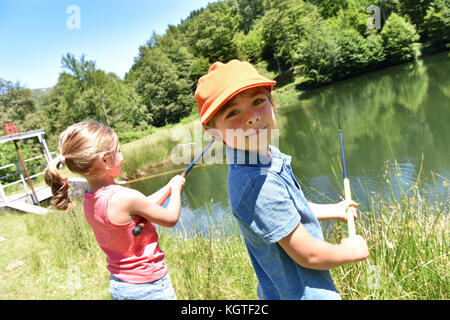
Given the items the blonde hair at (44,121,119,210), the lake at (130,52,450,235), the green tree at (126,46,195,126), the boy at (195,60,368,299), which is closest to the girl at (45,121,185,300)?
the blonde hair at (44,121,119,210)

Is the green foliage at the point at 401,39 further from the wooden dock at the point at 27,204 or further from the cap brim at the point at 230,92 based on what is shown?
the cap brim at the point at 230,92

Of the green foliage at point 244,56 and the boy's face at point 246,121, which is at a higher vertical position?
the green foliage at point 244,56

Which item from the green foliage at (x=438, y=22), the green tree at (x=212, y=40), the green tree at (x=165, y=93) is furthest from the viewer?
the green tree at (x=212, y=40)

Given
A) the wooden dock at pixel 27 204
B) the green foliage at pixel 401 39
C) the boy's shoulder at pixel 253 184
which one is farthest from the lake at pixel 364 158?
the green foliage at pixel 401 39

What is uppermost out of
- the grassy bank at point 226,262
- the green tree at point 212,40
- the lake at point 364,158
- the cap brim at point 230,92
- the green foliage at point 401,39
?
the green tree at point 212,40

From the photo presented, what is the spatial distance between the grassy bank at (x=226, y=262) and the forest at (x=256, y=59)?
19.7 metres

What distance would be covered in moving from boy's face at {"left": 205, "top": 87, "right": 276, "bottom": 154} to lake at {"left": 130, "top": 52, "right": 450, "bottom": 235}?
2206mm

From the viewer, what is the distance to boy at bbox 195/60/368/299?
78cm

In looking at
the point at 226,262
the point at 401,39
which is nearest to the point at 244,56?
the point at 401,39

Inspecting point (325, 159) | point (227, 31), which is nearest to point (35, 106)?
point (227, 31)

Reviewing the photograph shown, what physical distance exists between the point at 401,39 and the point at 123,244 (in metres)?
26.4

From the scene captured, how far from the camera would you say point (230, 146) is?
89 cm

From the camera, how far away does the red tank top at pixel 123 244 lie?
4.57ft

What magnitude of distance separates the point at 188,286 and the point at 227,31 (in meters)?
33.3
